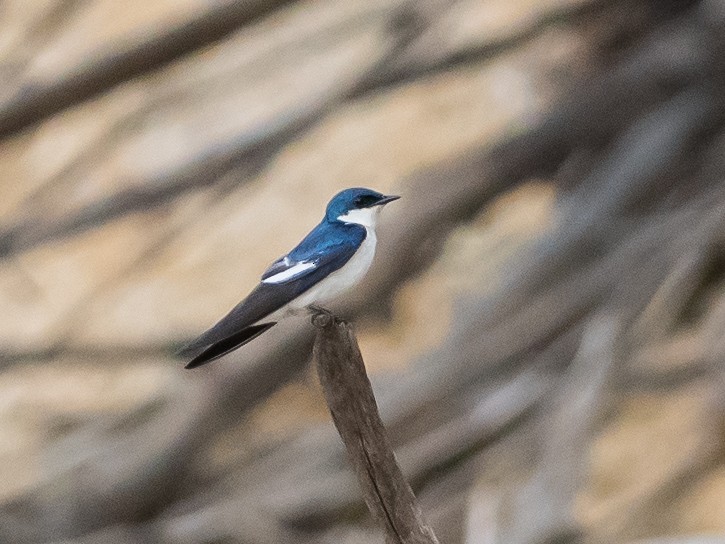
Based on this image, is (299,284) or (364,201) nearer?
(299,284)

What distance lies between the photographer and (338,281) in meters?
1.04

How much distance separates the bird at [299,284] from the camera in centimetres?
98

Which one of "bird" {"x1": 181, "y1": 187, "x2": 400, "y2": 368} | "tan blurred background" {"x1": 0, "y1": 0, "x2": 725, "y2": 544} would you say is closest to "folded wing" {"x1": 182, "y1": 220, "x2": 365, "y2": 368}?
"bird" {"x1": 181, "y1": 187, "x2": 400, "y2": 368}

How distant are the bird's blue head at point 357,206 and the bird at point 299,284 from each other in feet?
→ 0.07

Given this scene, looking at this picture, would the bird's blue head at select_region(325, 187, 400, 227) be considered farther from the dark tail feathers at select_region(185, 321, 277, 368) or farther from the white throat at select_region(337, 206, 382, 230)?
the dark tail feathers at select_region(185, 321, 277, 368)

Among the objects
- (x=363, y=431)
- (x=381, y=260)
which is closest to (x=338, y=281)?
(x=363, y=431)

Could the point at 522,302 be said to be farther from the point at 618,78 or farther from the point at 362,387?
the point at 362,387

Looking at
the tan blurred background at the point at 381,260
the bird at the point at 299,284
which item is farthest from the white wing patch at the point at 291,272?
the tan blurred background at the point at 381,260

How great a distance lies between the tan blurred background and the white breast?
76 cm

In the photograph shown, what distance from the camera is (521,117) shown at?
1947 mm

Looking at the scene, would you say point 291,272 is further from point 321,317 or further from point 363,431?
point 363,431

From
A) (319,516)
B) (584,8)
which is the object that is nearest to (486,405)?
(319,516)

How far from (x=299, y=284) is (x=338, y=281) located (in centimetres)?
5

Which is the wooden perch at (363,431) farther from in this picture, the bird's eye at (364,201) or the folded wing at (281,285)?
the bird's eye at (364,201)
